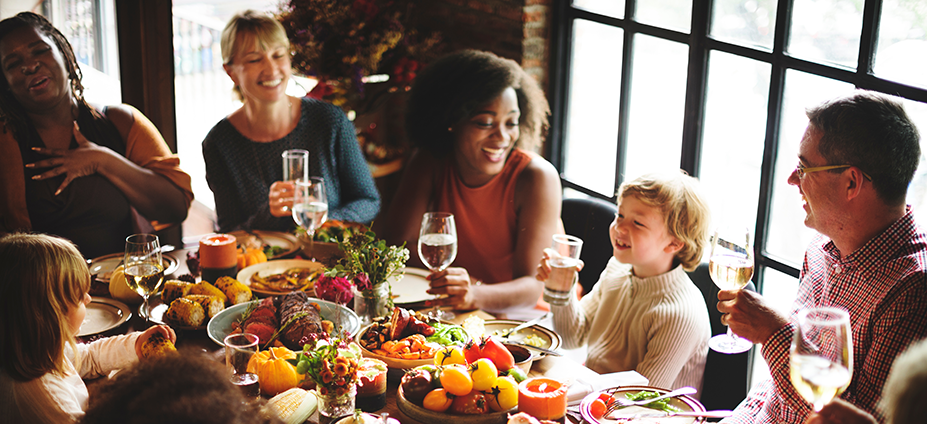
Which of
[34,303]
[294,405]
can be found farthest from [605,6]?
[34,303]

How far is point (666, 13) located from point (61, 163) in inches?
96.6

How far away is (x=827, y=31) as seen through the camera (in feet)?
7.43

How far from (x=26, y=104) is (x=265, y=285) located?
4.26 ft

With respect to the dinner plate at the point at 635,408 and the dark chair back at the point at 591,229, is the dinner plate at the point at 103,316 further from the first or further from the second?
the dark chair back at the point at 591,229

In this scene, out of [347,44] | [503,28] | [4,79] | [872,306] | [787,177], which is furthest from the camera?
[347,44]

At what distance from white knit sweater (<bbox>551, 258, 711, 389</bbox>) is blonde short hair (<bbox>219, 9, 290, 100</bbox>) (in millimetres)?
1493

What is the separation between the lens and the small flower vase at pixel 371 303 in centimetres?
180

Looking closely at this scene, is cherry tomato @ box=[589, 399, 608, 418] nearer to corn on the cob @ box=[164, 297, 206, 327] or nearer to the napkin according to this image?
the napkin

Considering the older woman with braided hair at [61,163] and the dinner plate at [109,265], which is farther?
the older woman with braided hair at [61,163]

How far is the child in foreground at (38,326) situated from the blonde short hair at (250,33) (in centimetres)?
145

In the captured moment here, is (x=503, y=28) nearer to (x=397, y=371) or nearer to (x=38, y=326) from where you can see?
(x=397, y=371)

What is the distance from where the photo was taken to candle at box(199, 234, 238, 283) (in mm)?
2027

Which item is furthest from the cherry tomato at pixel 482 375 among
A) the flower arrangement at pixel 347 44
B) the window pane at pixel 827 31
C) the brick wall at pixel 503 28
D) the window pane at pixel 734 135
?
the flower arrangement at pixel 347 44

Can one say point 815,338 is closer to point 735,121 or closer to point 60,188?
point 735,121
